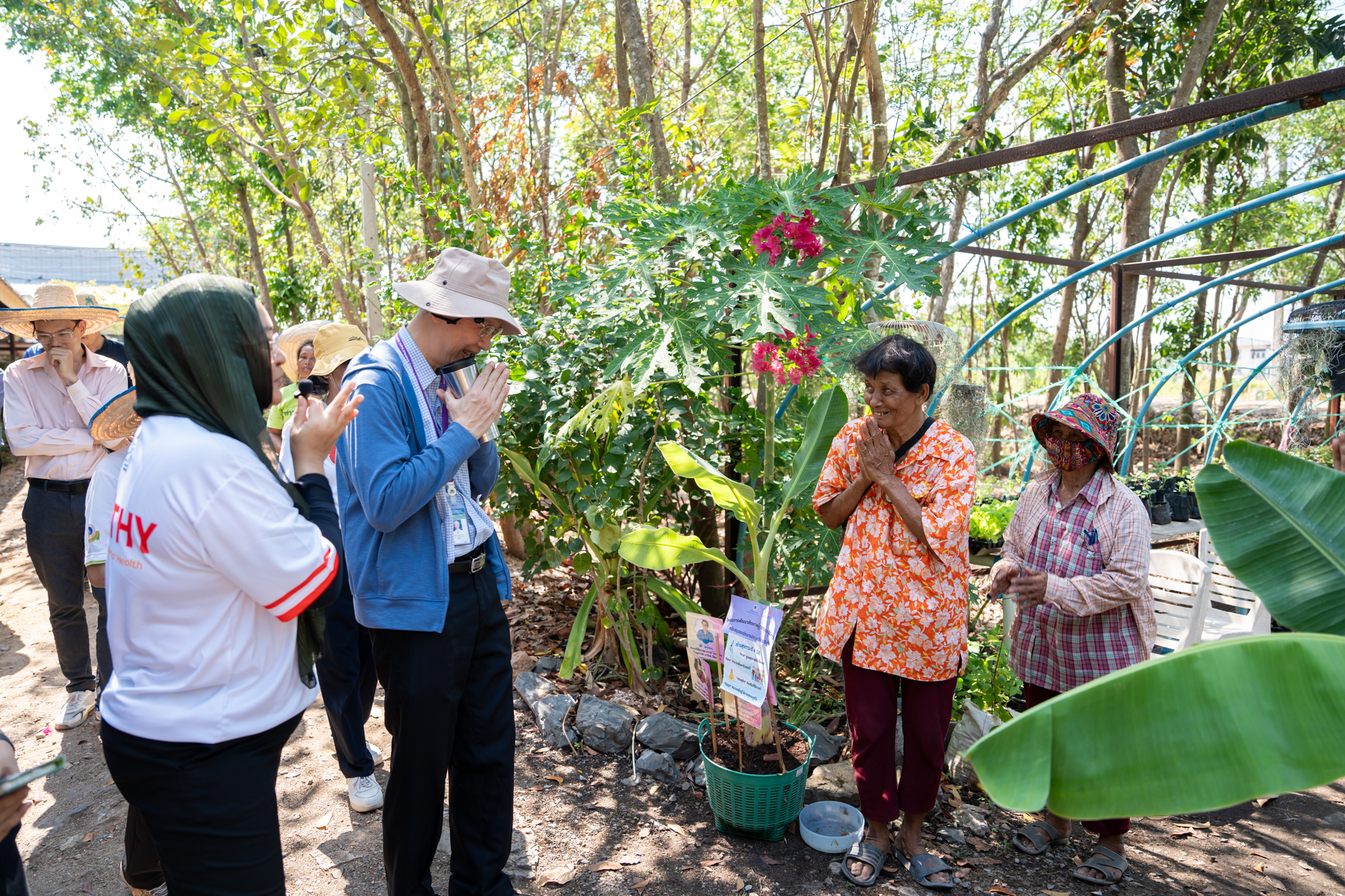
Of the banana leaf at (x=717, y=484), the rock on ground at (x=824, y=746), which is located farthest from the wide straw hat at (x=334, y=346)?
the rock on ground at (x=824, y=746)

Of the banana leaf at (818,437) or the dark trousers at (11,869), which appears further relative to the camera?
the banana leaf at (818,437)

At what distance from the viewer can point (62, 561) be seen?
164 inches

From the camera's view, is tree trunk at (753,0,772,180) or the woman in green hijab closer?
the woman in green hijab

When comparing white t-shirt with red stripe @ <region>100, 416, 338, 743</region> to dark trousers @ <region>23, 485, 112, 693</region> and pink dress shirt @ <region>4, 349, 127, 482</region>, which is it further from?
dark trousers @ <region>23, 485, 112, 693</region>

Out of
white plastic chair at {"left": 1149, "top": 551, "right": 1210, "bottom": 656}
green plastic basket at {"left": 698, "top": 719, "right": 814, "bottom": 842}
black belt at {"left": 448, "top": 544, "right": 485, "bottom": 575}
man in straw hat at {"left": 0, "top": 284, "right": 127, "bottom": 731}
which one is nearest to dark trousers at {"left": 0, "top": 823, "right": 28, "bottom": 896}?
black belt at {"left": 448, "top": 544, "right": 485, "bottom": 575}

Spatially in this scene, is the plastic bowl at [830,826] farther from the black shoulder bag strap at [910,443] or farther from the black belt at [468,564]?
the black belt at [468,564]

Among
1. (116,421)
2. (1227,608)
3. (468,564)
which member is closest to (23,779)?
(468,564)

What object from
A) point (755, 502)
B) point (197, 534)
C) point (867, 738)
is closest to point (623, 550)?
point (755, 502)

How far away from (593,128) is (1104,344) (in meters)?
9.46

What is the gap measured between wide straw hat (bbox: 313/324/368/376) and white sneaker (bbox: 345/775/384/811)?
1817 mm

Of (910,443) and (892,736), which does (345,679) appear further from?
(910,443)

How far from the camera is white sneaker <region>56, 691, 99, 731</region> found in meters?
4.27

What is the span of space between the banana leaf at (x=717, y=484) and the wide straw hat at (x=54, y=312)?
3014mm

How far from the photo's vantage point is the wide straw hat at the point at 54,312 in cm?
395
